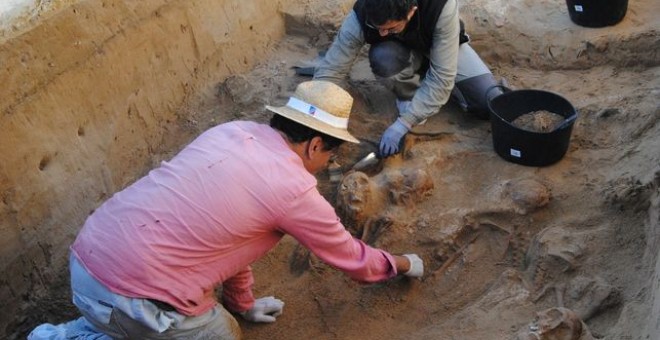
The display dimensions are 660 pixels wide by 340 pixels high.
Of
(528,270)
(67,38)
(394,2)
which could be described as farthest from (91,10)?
(528,270)

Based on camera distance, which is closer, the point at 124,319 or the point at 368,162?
the point at 124,319

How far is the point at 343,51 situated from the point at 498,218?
1196mm

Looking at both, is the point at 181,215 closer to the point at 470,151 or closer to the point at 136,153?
the point at 136,153

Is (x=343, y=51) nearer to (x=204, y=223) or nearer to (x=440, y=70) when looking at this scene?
(x=440, y=70)

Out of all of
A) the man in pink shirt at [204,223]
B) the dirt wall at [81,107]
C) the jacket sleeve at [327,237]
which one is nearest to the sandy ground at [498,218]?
the dirt wall at [81,107]

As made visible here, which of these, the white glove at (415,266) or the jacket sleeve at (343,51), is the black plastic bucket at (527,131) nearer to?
the jacket sleeve at (343,51)

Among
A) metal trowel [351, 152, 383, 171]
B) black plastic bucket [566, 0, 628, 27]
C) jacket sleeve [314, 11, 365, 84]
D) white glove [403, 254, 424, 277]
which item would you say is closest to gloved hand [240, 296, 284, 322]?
white glove [403, 254, 424, 277]

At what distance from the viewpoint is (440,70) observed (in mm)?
3766

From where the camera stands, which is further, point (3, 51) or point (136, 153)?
point (136, 153)

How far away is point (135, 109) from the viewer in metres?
3.88

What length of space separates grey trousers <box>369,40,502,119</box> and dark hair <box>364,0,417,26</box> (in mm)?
590

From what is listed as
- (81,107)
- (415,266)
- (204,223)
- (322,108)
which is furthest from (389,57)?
(204,223)

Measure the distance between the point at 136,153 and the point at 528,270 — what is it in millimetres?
2004

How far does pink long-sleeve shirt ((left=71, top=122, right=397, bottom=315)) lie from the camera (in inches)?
97.5
